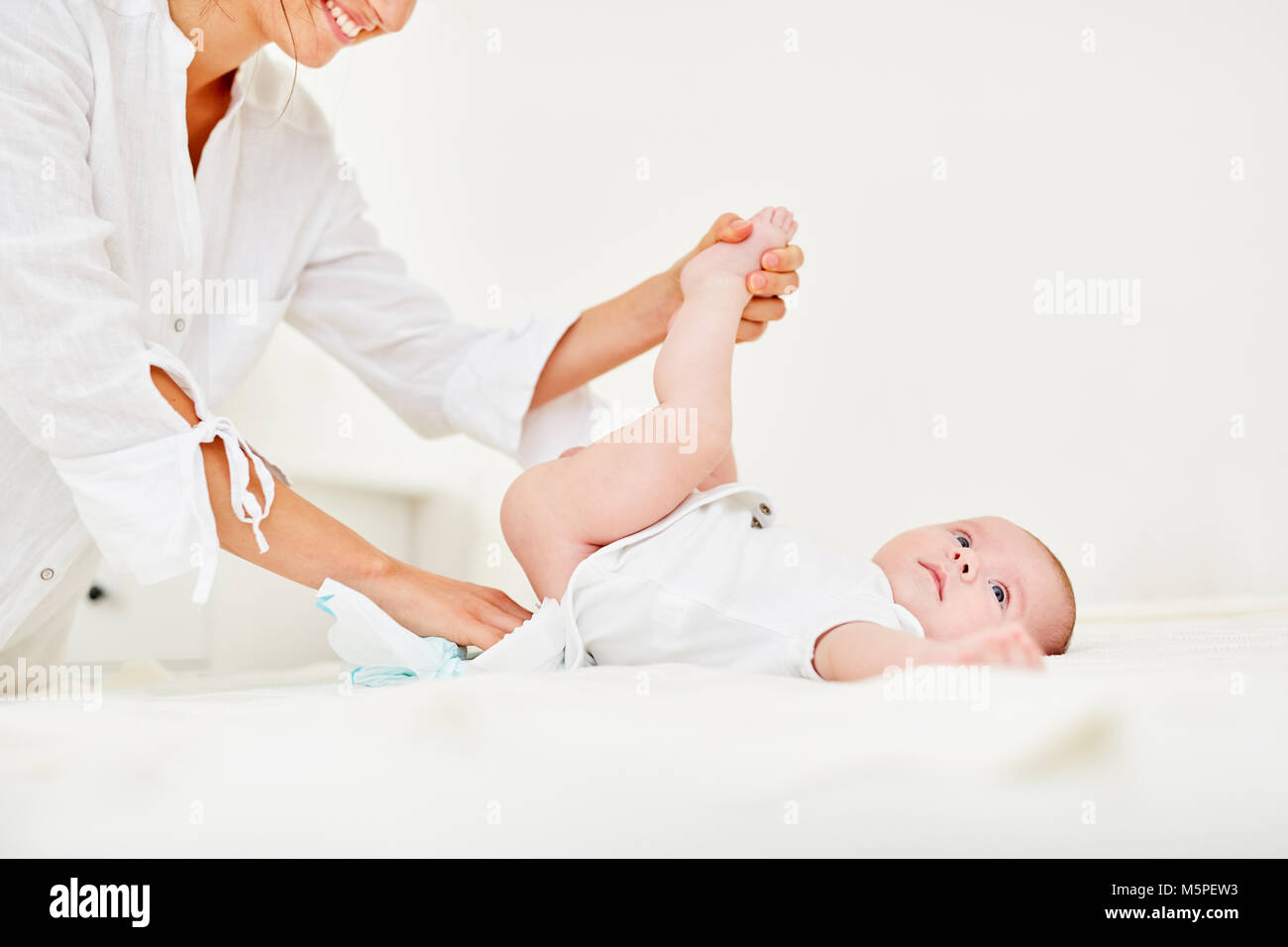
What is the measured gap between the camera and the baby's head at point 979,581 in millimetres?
990

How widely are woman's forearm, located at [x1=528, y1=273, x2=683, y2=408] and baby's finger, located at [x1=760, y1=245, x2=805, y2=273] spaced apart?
0.18 m

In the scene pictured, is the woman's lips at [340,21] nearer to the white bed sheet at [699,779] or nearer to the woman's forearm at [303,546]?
the woman's forearm at [303,546]

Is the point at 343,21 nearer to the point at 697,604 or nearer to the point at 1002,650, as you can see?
the point at 697,604

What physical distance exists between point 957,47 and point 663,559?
1.78 metres

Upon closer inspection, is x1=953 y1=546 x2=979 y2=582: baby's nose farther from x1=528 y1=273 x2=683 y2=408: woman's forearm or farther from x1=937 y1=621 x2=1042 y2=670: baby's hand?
x1=528 y1=273 x2=683 y2=408: woman's forearm

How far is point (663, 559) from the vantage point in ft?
3.08

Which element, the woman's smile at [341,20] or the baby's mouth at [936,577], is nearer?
the baby's mouth at [936,577]

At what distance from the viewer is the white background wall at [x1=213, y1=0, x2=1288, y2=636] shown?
81.3 inches

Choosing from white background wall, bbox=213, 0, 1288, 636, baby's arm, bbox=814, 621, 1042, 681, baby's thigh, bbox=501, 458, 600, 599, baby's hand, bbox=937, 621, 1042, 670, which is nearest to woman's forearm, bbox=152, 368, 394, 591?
baby's thigh, bbox=501, 458, 600, 599

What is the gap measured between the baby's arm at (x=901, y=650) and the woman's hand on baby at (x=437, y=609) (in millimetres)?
297

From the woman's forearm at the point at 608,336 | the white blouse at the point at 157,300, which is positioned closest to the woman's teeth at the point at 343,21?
the white blouse at the point at 157,300

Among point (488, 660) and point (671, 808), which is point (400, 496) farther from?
point (671, 808)
